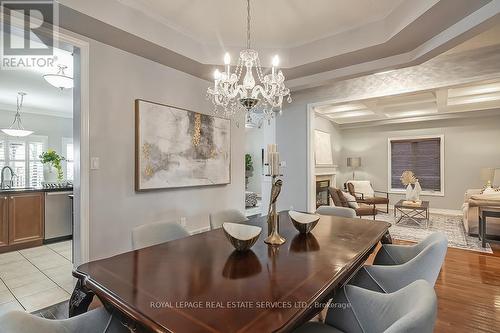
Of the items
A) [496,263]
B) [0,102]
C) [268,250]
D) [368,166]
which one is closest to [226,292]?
[268,250]

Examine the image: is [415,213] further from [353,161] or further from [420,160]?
[353,161]

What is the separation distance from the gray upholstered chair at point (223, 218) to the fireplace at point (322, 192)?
4580 mm

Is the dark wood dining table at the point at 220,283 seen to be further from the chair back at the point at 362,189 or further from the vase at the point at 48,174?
the chair back at the point at 362,189

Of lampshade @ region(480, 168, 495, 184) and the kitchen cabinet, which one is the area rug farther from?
the kitchen cabinet

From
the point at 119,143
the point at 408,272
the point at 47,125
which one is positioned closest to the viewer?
Answer: the point at 408,272

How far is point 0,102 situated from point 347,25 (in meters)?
7.16

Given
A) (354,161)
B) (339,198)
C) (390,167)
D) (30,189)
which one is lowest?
(339,198)

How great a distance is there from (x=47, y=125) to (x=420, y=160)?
10.1 metres

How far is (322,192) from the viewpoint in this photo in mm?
7164

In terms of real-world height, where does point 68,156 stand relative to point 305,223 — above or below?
above

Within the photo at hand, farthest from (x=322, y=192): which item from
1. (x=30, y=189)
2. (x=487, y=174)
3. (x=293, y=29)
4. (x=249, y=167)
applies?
(x=30, y=189)

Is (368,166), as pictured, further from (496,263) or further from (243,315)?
(243,315)

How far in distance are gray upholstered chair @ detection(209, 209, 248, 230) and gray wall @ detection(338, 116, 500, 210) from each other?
657 centimetres

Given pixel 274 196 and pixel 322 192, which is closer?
pixel 274 196
